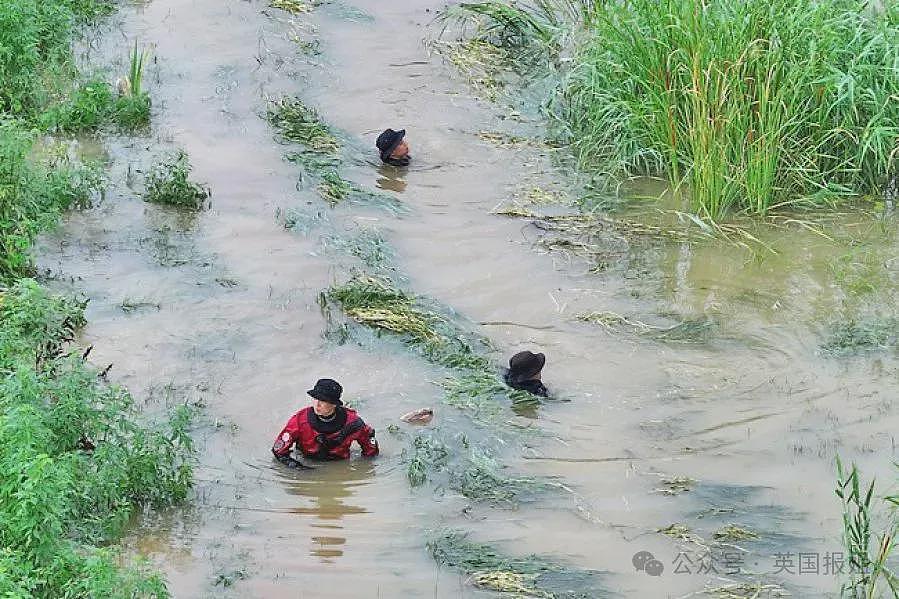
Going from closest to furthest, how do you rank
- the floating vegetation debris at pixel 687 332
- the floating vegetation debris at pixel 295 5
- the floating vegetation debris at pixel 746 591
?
the floating vegetation debris at pixel 746 591 → the floating vegetation debris at pixel 687 332 → the floating vegetation debris at pixel 295 5

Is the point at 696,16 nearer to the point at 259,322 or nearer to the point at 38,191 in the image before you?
the point at 259,322

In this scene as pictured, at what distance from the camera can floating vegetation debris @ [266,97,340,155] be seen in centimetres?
1072

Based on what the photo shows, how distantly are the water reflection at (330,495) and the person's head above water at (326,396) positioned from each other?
1.06 feet

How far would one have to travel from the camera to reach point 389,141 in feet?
34.3

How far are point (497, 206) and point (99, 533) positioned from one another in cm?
487

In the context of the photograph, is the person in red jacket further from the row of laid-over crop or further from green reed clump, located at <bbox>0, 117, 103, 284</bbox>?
green reed clump, located at <bbox>0, 117, 103, 284</bbox>

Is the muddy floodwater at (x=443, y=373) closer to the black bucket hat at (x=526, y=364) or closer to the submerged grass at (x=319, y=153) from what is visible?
the submerged grass at (x=319, y=153)

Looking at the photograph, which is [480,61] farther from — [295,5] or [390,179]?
[390,179]

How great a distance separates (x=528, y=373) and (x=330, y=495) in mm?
1600

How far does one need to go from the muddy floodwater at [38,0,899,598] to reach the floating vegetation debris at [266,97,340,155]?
0.20 m

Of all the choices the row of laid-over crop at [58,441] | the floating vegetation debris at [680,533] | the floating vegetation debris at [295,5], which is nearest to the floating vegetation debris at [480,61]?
the floating vegetation debris at [295,5]

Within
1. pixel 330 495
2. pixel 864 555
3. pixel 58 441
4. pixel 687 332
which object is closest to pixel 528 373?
pixel 687 332

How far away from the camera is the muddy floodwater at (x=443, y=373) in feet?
20.9

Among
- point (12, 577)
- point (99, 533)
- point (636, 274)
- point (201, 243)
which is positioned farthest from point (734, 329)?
point (12, 577)
